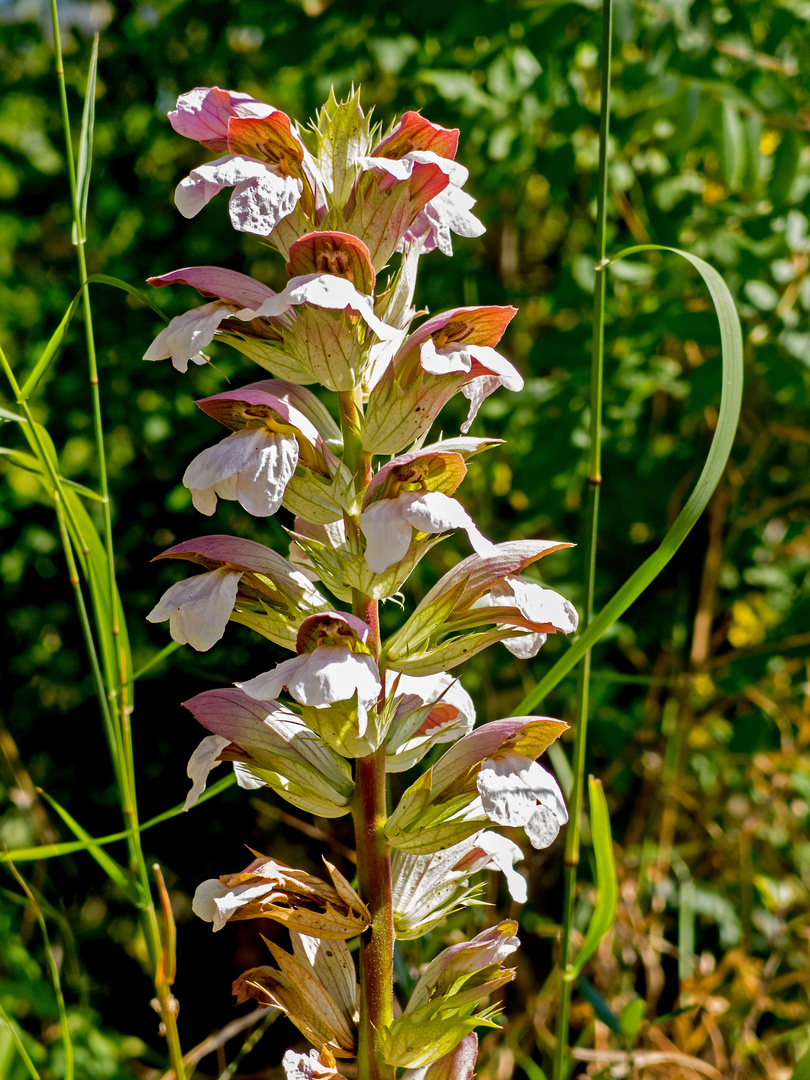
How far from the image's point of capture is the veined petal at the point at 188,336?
0.73 meters

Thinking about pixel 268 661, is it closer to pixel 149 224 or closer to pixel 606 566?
pixel 606 566

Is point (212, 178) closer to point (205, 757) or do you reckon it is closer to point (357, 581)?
point (357, 581)

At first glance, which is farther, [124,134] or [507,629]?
[124,134]

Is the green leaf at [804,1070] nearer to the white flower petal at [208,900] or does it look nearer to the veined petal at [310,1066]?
the veined petal at [310,1066]

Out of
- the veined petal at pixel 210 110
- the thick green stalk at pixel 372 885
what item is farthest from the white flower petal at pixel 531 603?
the veined petal at pixel 210 110

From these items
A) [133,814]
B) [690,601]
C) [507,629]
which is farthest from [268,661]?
[507,629]

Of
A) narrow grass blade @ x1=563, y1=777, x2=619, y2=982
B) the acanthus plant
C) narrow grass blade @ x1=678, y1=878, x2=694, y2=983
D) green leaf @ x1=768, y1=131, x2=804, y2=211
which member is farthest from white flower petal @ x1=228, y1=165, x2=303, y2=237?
narrow grass blade @ x1=678, y1=878, x2=694, y2=983

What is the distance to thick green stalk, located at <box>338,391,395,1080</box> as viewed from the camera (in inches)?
30.7

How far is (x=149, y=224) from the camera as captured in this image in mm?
2068

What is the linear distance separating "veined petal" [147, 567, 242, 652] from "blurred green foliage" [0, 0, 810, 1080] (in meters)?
0.88

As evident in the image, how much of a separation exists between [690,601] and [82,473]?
149 cm

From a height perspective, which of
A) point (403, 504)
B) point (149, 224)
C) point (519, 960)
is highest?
point (149, 224)

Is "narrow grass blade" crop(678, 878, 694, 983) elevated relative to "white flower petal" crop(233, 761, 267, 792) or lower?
lower

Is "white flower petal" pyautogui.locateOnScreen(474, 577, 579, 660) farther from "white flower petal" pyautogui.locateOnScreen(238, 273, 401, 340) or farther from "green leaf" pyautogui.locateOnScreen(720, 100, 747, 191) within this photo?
"green leaf" pyautogui.locateOnScreen(720, 100, 747, 191)
